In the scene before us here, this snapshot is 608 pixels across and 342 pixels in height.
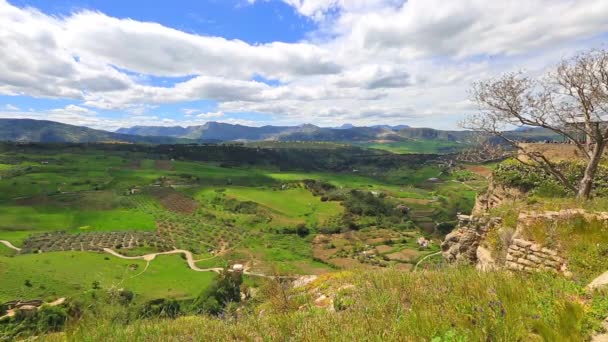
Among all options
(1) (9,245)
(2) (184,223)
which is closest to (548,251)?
(1) (9,245)

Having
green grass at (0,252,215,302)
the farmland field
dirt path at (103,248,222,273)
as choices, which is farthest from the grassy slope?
dirt path at (103,248,222,273)

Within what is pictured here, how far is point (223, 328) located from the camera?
6312mm

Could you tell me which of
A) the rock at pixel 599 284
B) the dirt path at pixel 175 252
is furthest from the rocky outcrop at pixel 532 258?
the dirt path at pixel 175 252

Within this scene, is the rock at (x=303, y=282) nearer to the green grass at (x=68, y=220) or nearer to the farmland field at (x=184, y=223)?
the farmland field at (x=184, y=223)

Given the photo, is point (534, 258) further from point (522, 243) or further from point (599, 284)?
point (599, 284)

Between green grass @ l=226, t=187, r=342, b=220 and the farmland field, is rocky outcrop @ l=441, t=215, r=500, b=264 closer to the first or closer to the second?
the farmland field

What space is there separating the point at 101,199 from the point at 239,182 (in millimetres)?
66410

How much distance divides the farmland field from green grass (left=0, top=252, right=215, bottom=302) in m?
0.19

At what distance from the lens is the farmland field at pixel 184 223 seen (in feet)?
218

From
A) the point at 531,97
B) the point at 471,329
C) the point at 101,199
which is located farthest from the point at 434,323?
the point at 101,199

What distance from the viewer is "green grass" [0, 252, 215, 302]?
179 feet

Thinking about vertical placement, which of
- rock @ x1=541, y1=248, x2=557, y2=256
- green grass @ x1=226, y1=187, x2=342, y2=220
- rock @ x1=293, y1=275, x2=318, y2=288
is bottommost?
green grass @ x1=226, y1=187, x2=342, y2=220

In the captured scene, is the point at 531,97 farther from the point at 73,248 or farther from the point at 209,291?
the point at 73,248

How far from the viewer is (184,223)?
113 metres
